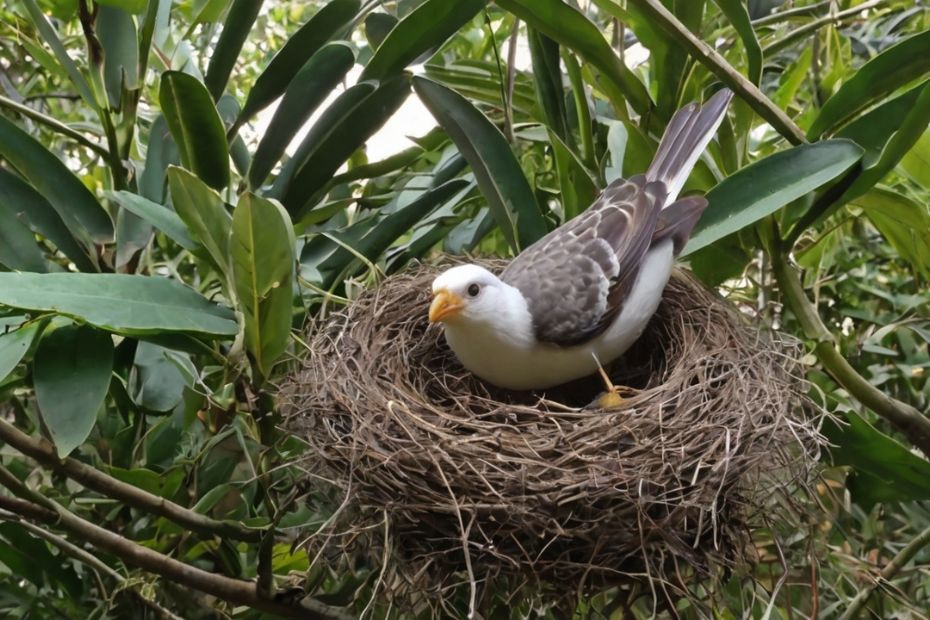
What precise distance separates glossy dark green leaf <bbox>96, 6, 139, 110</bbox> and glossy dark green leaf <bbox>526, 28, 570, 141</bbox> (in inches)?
21.7

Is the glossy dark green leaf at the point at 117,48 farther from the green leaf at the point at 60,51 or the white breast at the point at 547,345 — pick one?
the white breast at the point at 547,345

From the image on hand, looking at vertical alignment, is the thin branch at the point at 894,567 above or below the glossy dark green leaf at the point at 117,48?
below

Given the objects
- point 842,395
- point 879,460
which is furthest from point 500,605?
point 842,395

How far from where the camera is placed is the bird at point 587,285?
126 cm

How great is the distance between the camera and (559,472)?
1057 mm

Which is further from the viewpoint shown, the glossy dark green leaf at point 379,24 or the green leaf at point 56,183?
the glossy dark green leaf at point 379,24

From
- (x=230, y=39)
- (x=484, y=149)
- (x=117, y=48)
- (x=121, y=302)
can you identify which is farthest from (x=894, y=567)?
(x=117, y=48)

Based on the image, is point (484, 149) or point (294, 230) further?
point (484, 149)

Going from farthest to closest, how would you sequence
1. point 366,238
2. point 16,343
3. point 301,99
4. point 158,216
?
point 366,238
point 301,99
point 158,216
point 16,343

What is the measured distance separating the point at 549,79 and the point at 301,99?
38 cm

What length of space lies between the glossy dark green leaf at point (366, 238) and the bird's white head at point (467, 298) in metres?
0.13

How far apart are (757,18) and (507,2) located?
22.5 inches

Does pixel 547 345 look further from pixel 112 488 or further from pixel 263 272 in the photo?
pixel 112 488

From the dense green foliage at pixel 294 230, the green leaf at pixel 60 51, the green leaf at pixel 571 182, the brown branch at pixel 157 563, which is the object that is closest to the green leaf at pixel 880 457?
the dense green foliage at pixel 294 230
